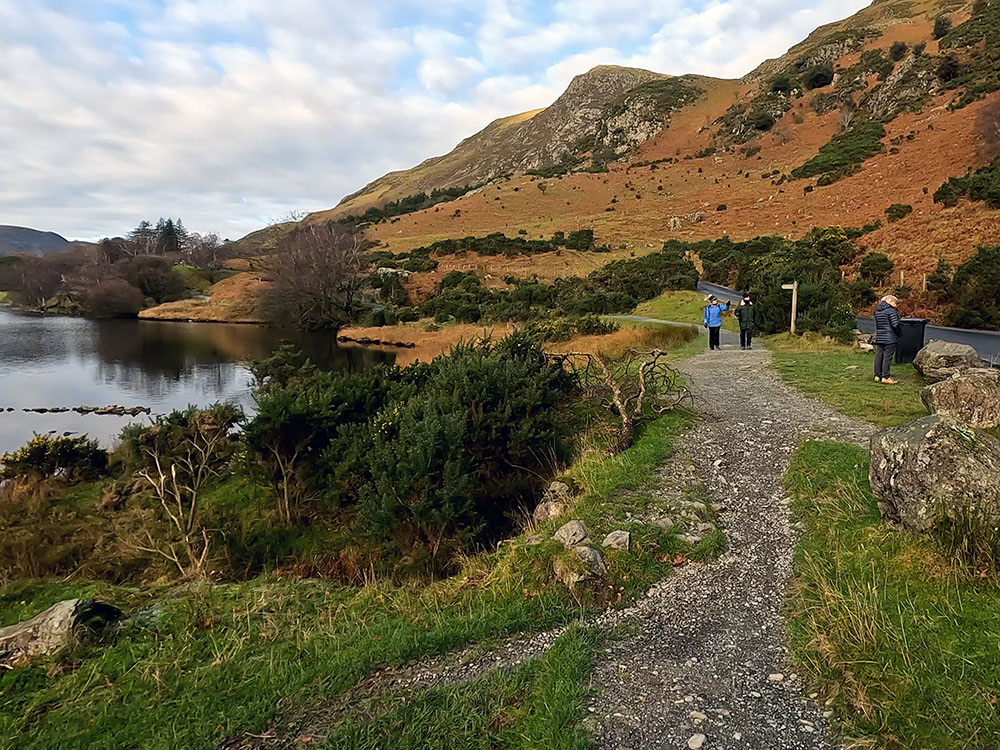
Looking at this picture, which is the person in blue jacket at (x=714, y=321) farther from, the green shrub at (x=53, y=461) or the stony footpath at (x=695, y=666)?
the green shrub at (x=53, y=461)

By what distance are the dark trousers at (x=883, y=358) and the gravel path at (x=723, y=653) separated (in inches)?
190

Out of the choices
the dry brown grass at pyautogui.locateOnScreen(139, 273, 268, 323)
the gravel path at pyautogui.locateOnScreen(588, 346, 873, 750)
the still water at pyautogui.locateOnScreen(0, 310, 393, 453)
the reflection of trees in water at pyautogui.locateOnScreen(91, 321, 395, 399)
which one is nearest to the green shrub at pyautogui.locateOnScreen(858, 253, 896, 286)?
the reflection of trees in water at pyautogui.locateOnScreen(91, 321, 395, 399)

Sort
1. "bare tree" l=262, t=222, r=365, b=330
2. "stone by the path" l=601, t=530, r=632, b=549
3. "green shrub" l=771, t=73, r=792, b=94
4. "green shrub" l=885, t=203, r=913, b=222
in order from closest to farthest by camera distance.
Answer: "stone by the path" l=601, t=530, r=632, b=549
"green shrub" l=885, t=203, r=913, b=222
"bare tree" l=262, t=222, r=365, b=330
"green shrub" l=771, t=73, r=792, b=94

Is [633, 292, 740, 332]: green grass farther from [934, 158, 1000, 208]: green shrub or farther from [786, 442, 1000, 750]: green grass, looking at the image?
[786, 442, 1000, 750]: green grass

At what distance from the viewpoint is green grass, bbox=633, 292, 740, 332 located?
24.7m

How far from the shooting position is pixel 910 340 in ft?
40.4

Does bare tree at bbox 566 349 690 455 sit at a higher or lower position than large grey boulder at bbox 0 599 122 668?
higher

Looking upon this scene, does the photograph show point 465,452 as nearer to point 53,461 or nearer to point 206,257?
point 53,461

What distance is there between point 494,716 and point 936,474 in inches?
137

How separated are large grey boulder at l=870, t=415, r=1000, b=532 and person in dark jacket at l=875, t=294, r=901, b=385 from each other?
629 cm

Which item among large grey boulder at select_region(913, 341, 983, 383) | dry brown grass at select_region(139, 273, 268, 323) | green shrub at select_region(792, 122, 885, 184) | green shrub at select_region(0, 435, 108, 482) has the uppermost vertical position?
green shrub at select_region(792, 122, 885, 184)

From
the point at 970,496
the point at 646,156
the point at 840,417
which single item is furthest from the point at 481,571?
the point at 646,156

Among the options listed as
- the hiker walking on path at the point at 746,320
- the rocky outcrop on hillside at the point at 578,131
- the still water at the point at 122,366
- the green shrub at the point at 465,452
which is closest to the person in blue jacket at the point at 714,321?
the hiker walking on path at the point at 746,320

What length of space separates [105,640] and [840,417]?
881 cm
